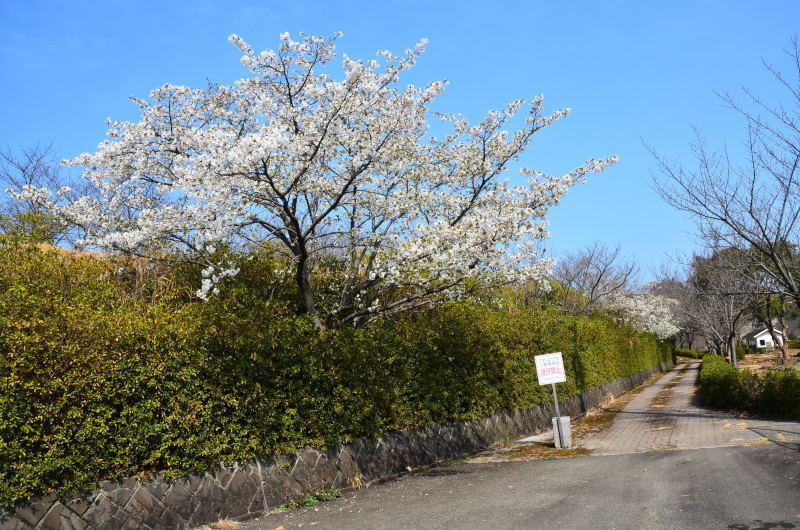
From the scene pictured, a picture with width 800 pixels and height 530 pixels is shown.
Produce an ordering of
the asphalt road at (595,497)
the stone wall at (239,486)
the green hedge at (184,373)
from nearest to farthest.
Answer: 1. the green hedge at (184,373)
2. the stone wall at (239,486)
3. the asphalt road at (595,497)

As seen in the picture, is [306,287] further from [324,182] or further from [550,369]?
[550,369]

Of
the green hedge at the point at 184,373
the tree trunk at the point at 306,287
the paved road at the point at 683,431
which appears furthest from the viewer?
the paved road at the point at 683,431

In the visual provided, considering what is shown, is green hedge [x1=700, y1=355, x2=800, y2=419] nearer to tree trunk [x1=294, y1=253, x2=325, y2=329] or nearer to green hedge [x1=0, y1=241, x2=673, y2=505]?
green hedge [x1=0, y1=241, x2=673, y2=505]

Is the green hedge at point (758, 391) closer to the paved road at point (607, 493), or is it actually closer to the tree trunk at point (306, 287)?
the paved road at point (607, 493)

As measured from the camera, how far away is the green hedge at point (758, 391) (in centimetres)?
1414

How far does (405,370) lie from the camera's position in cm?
1120

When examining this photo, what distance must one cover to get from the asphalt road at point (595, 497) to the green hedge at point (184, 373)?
1323 millimetres

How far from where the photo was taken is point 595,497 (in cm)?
780

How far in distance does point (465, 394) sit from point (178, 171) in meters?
7.77

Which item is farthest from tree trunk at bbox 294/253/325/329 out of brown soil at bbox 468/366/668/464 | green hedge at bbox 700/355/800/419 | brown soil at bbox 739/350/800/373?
brown soil at bbox 739/350/800/373

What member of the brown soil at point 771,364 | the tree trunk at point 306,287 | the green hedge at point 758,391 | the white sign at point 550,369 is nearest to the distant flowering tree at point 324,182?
the tree trunk at point 306,287

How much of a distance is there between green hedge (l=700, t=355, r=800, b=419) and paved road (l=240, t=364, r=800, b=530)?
228 cm

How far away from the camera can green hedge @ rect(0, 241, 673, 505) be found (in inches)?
241

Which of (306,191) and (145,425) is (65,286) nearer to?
(145,425)
